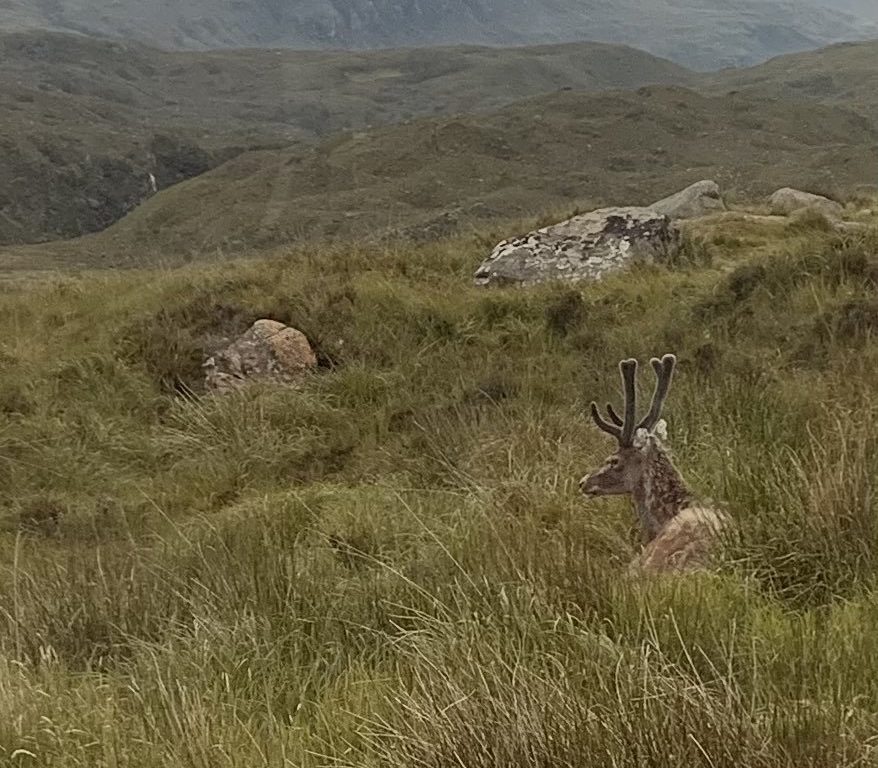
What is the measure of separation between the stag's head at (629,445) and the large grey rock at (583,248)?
6.35 meters

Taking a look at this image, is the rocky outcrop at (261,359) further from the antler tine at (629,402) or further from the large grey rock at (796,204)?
the large grey rock at (796,204)

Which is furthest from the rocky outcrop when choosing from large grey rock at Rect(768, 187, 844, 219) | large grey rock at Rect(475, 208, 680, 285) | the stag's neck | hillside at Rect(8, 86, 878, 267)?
hillside at Rect(8, 86, 878, 267)

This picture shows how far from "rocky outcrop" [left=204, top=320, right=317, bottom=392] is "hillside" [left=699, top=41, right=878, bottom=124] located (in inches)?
2586

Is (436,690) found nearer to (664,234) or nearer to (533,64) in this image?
(664,234)

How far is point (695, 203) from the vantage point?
15.8 m

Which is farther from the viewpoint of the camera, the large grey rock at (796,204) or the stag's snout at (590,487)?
the large grey rock at (796,204)

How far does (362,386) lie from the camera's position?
7.90 metres

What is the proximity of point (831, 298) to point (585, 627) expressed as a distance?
6241 millimetres

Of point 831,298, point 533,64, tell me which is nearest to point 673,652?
point 831,298

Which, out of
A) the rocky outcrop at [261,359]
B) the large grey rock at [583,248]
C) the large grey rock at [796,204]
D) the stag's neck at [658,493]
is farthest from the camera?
the large grey rock at [796,204]

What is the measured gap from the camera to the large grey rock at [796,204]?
13.7 meters

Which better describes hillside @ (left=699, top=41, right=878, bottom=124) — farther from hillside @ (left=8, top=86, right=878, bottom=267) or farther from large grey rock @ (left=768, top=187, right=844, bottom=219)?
large grey rock @ (left=768, top=187, right=844, bottom=219)

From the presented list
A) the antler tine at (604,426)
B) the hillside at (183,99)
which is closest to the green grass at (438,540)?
the antler tine at (604,426)

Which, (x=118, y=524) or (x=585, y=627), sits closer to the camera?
(x=585, y=627)
